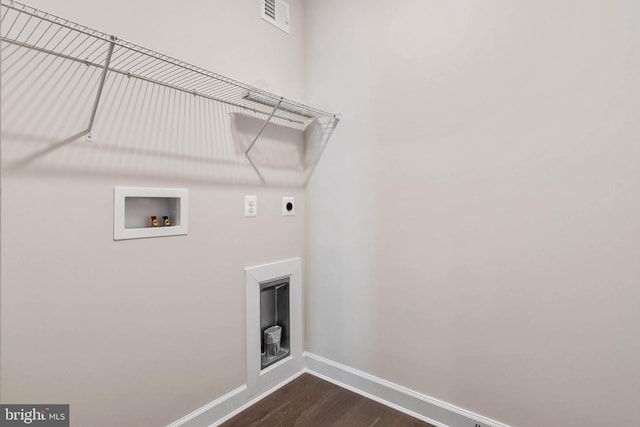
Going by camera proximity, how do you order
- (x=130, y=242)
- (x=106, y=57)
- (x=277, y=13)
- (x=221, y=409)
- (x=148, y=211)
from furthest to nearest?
(x=277, y=13)
(x=221, y=409)
(x=148, y=211)
(x=130, y=242)
(x=106, y=57)

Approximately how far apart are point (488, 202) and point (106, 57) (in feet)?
5.46

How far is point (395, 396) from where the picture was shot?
1737 mm

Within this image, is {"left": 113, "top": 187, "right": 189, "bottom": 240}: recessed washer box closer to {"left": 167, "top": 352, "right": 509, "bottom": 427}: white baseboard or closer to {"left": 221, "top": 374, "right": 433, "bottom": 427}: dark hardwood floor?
{"left": 167, "top": 352, "right": 509, "bottom": 427}: white baseboard

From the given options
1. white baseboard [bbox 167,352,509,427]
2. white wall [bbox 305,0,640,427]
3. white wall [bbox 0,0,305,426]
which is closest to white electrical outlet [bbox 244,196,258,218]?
white wall [bbox 0,0,305,426]

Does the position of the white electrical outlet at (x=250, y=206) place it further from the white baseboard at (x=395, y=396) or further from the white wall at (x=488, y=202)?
the white baseboard at (x=395, y=396)

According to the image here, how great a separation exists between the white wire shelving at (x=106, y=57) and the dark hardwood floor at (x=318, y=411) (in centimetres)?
142

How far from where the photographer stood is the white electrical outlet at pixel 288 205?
1993 millimetres

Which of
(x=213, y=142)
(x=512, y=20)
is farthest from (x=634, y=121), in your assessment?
(x=213, y=142)

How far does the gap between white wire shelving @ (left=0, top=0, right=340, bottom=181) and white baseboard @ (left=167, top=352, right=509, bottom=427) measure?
1343mm

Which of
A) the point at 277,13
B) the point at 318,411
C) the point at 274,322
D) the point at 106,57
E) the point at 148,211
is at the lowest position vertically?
the point at 318,411

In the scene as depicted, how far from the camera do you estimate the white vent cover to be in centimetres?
185

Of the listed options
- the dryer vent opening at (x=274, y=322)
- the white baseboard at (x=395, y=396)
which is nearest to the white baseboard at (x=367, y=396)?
the white baseboard at (x=395, y=396)

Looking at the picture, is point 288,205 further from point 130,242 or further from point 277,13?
point 277,13

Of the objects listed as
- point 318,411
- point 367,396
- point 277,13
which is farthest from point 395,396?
point 277,13
